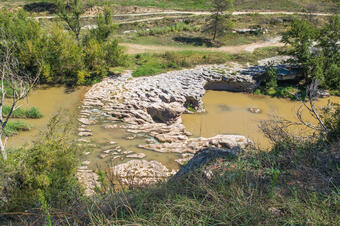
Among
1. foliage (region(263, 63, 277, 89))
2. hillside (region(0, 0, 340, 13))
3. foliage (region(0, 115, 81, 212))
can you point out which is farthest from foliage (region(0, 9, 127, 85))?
hillside (region(0, 0, 340, 13))

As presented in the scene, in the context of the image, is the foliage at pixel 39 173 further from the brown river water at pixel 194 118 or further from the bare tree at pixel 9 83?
the brown river water at pixel 194 118

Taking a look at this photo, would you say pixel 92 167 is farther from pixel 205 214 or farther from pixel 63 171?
pixel 205 214

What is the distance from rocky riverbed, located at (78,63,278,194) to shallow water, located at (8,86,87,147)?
28.5 inches

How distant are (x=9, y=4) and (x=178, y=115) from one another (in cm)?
3773

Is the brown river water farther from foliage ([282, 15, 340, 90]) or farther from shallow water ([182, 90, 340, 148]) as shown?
foliage ([282, 15, 340, 90])

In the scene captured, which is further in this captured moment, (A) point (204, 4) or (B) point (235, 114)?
(A) point (204, 4)

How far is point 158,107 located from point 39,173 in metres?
9.89

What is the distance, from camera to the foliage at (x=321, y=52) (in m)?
19.5

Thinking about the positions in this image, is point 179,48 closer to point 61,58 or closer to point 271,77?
point 271,77

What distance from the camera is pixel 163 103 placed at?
16.3 metres

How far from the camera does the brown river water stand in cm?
1121

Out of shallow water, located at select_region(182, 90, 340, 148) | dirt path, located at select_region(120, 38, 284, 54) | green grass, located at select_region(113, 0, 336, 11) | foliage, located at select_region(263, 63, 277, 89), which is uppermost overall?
green grass, located at select_region(113, 0, 336, 11)

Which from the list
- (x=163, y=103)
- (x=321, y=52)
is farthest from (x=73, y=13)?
(x=321, y=52)

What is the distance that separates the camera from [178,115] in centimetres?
1589
